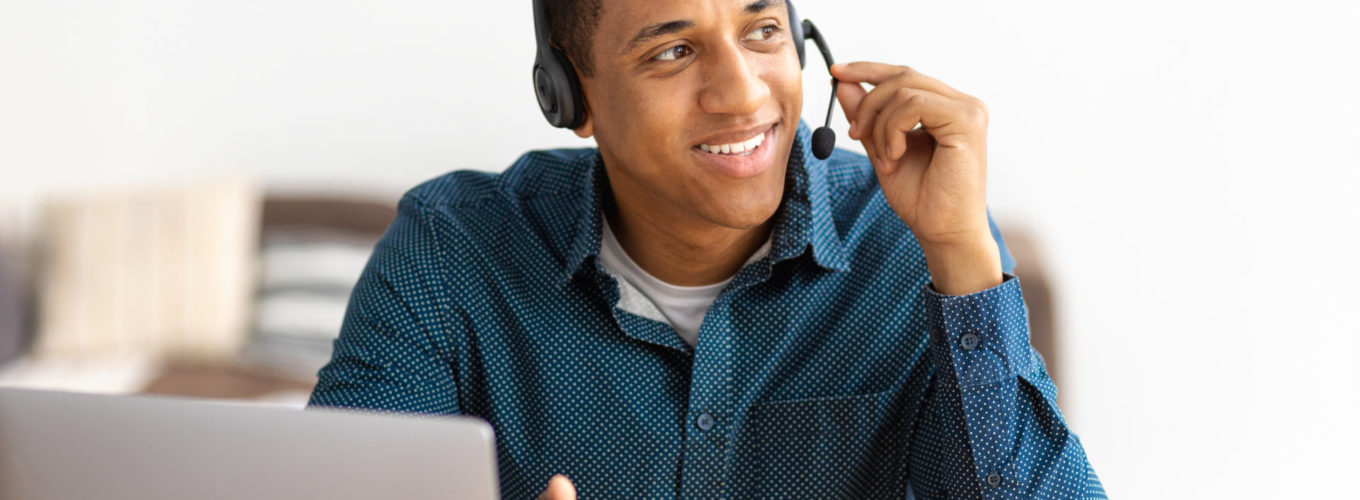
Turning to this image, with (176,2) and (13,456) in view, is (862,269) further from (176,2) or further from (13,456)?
(176,2)

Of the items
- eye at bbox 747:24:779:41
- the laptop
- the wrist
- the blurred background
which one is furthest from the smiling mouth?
the blurred background

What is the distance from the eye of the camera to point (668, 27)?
1313 millimetres

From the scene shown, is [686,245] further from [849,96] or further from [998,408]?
[998,408]

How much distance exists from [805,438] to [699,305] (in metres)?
0.21

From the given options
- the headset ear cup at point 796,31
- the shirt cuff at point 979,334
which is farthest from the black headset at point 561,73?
the shirt cuff at point 979,334

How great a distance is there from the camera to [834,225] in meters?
1.45

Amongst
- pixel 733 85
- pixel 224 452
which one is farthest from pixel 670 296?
pixel 224 452

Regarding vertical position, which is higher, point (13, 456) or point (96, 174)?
point (13, 456)

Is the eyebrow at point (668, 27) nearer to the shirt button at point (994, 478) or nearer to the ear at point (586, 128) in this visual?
the ear at point (586, 128)

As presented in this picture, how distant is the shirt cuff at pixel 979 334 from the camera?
1232 millimetres

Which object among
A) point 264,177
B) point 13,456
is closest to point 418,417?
point 13,456

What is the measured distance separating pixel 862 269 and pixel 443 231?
1.76ft

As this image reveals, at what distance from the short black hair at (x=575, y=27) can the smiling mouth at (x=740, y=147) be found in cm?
19

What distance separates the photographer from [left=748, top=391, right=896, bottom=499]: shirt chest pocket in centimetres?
138
